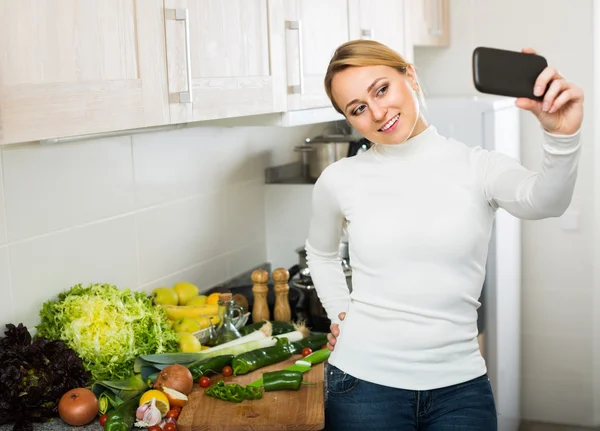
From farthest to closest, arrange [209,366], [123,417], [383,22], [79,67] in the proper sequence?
[383,22]
[209,366]
[123,417]
[79,67]

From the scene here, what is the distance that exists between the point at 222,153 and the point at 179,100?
94 centimetres

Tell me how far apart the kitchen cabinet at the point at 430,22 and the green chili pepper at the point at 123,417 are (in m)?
1.67

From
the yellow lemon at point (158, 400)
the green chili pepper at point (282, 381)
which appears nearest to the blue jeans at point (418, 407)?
the green chili pepper at point (282, 381)

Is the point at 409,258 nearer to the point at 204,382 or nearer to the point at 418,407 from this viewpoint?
the point at 418,407

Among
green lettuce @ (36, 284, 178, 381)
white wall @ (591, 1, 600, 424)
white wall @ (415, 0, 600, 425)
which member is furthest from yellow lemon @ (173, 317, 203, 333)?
white wall @ (591, 1, 600, 424)

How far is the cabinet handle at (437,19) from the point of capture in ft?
9.71

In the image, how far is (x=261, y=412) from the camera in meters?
1.60

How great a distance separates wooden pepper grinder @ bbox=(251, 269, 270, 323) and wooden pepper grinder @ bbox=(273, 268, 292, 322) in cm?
3

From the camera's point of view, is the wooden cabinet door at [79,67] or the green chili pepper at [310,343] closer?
the wooden cabinet door at [79,67]

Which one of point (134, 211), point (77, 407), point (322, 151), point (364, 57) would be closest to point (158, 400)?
point (77, 407)

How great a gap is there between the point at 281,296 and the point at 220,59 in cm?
74

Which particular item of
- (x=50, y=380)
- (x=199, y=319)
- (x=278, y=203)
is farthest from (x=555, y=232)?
(x=50, y=380)

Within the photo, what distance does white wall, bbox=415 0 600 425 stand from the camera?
2908mm

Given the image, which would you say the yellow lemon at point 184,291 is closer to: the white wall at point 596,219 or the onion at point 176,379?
the onion at point 176,379
